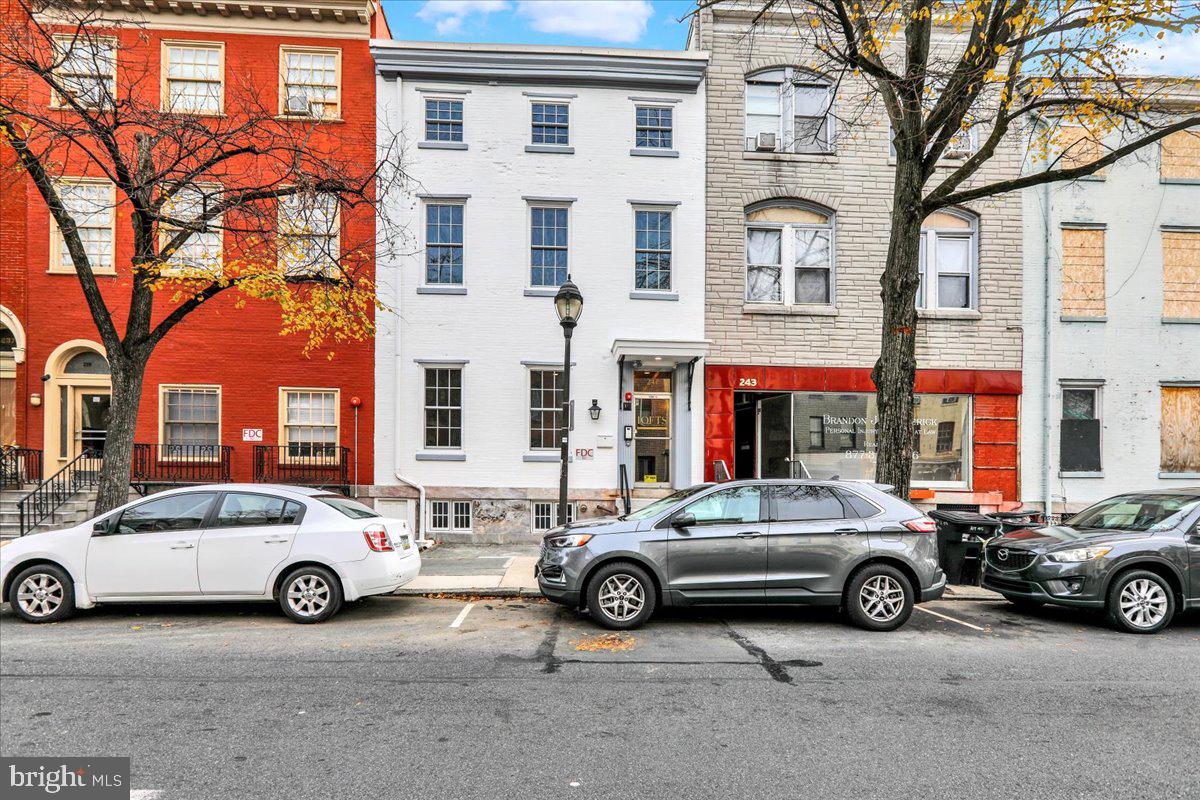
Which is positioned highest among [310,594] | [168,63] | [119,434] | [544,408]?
[168,63]

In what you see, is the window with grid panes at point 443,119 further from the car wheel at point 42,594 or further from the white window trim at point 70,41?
the car wheel at point 42,594

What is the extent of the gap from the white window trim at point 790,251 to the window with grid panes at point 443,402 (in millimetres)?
6920

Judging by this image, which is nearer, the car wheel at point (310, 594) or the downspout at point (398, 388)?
the car wheel at point (310, 594)

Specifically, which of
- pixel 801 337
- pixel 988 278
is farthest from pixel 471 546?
pixel 988 278

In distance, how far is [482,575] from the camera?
32.6 ft

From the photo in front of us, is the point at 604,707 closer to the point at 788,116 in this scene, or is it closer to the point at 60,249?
the point at 788,116

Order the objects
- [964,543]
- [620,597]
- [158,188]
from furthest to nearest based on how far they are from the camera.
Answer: [158,188]
[964,543]
[620,597]

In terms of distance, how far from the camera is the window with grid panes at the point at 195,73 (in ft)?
45.8

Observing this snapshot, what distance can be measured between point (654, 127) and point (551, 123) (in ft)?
7.71

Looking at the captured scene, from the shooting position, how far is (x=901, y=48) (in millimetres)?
15016

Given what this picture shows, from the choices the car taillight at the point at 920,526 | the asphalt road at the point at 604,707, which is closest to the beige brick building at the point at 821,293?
the car taillight at the point at 920,526

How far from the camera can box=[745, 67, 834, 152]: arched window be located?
1470cm

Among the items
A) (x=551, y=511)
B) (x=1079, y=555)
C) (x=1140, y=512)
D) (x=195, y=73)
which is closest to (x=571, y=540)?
(x=1079, y=555)

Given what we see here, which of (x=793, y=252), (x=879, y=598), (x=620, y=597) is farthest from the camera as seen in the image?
(x=793, y=252)
